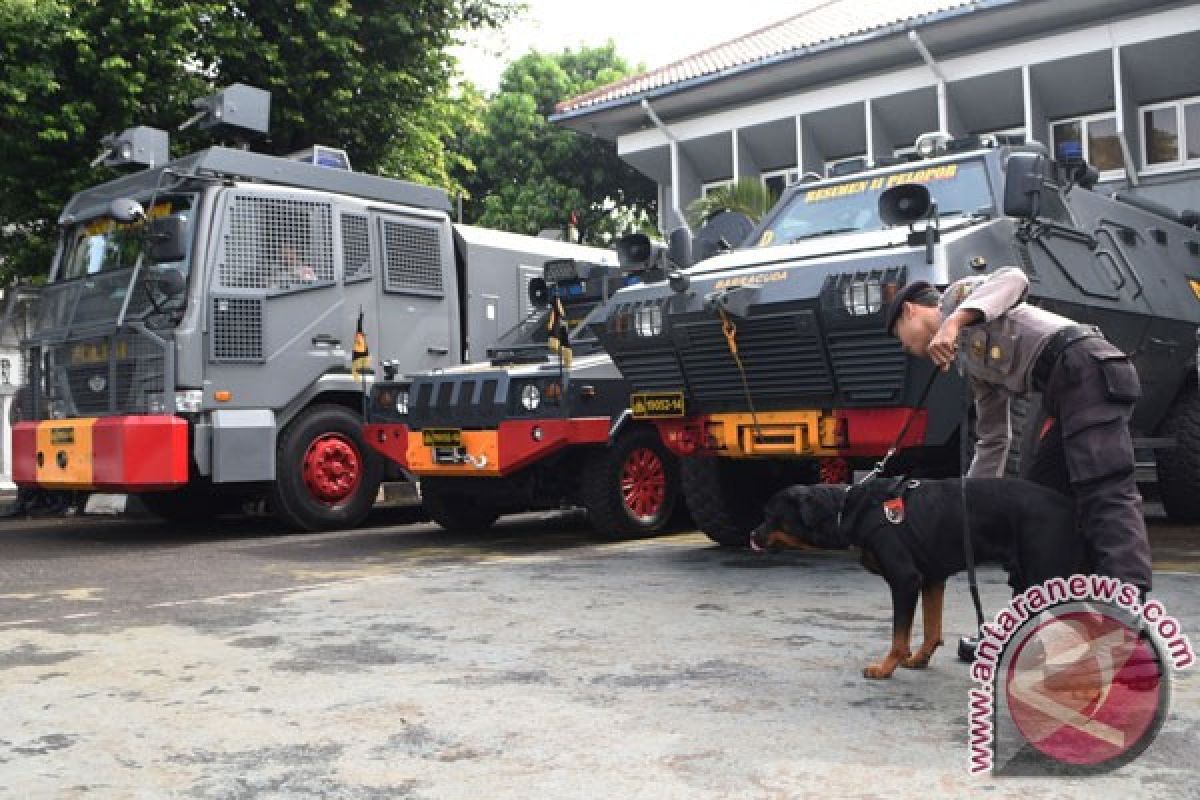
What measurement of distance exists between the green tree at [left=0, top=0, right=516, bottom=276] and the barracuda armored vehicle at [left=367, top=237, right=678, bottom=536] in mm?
6614

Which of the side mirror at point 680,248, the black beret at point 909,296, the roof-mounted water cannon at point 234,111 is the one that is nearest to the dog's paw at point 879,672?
the black beret at point 909,296

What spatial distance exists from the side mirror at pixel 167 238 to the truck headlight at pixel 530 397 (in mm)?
2926

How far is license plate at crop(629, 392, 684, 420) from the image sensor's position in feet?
23.4

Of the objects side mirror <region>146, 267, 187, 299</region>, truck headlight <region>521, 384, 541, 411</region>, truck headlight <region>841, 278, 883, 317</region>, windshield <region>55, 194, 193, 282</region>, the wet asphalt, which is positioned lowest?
the wet asphalt

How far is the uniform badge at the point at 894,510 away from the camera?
4.04 meters

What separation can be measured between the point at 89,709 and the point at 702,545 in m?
4.96

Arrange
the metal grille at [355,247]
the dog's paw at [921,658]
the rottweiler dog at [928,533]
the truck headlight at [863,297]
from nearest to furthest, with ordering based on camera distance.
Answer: the rottweiler dog at [928,533], the dog's paw at [921,658], the truck headlight at [863,297], the metal grille at [355,247]

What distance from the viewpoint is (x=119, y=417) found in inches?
362

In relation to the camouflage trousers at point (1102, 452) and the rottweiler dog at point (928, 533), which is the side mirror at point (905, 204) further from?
the camouflage trousers at point (1102, 452)

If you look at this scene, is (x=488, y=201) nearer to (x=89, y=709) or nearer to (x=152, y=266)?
(x=152, y=266)

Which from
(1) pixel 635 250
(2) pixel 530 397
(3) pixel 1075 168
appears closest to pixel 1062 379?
(3) pixel 1075 168

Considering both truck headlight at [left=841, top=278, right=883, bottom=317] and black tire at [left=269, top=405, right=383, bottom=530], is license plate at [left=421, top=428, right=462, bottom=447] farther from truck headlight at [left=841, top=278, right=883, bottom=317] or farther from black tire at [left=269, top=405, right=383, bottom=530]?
truck headlight at [left=841, top=278, right=883, bottom=317]

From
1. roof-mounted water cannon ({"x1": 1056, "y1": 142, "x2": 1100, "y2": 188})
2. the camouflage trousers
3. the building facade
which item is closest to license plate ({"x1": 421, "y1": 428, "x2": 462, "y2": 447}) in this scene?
roof-mounted water cannon ({"x1": 1056, "y1": 142, "x2": 1100, "y2": 188})

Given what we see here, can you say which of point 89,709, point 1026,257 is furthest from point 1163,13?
point 89,709
